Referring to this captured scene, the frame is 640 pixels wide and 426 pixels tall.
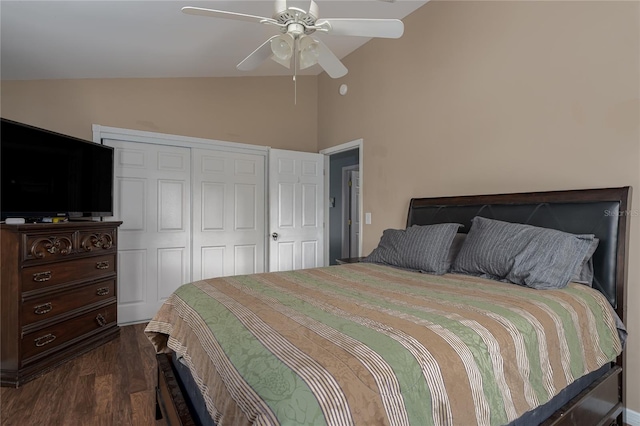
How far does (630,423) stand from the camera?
1.83m

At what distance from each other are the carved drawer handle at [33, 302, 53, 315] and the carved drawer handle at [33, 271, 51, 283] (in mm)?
182

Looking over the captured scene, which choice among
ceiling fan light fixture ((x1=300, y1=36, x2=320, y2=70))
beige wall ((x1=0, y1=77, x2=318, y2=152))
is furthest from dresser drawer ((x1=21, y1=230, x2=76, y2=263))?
ceiling fan light fixture ((x1=300, y1=36, x2=320, y2=70))

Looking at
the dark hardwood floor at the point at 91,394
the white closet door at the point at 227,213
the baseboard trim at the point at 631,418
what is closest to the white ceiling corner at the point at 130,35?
the white closet door at the point at 227,213

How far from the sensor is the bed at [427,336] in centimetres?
81

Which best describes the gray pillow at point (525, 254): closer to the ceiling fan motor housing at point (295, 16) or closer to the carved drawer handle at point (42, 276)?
the ceiling fan motor housing at point (295, 16)

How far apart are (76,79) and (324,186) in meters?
2.88

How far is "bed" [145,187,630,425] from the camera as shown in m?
0.81

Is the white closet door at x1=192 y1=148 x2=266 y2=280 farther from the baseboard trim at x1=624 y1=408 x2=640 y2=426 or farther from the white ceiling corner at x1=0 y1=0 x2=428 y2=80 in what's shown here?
the baseboard trim at x1=624 y1=408 x2=640 y2=426

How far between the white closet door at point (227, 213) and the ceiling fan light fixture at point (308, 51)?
2.08 metres

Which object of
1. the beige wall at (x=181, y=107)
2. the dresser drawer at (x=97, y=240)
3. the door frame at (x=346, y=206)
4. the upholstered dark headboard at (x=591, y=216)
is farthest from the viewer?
the door frame at (x=346, y=206)

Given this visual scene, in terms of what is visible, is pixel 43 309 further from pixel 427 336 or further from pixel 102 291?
pixel 427 336

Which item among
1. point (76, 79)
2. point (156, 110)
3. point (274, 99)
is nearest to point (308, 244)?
point (274, 99)

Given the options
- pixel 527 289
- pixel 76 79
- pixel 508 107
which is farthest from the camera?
pixel 76 79

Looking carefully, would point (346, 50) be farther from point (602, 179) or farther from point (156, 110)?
point (602, 179)
